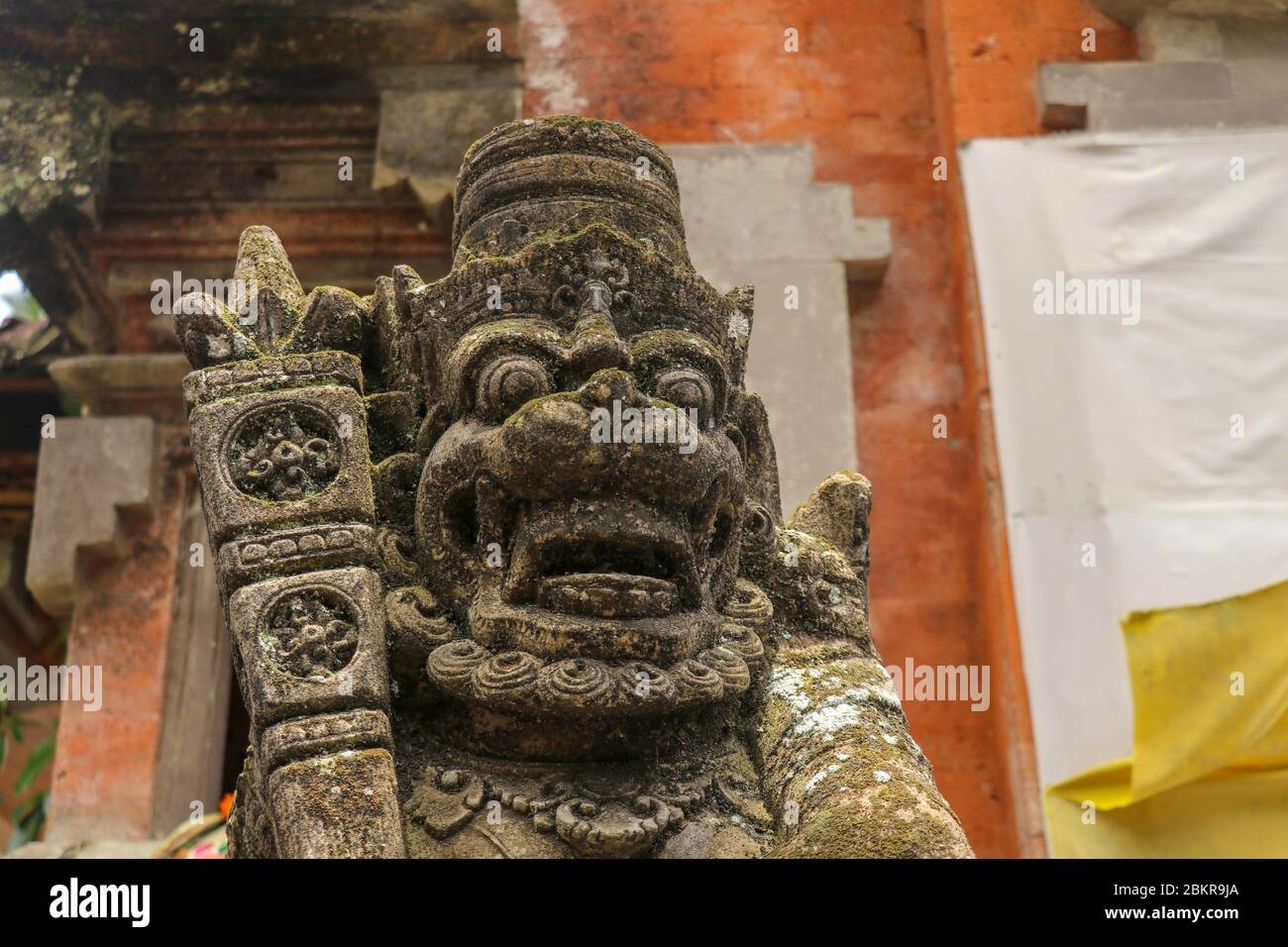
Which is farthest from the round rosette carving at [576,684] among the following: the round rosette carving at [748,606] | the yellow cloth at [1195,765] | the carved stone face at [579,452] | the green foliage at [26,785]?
the green foliage at [26,785]

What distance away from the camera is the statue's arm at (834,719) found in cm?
376

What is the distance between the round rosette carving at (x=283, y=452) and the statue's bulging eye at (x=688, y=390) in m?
0.75

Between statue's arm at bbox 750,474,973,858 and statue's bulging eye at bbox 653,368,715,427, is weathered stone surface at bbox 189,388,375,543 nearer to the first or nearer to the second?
statue's bulging eye at bbox 653,368,715,427

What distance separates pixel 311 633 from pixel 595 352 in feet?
2.82

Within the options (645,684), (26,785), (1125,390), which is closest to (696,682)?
(645,684)

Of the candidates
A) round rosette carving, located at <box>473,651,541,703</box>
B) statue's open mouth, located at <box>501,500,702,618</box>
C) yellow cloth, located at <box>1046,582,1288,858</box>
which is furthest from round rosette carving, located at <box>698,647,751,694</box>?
yellow cloth, located at <box>1046,582,1288,858</box>

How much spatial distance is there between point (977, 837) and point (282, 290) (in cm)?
397

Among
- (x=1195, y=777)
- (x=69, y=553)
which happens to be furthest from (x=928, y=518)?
(x=69, y=553)

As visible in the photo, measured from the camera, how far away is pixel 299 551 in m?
4.09

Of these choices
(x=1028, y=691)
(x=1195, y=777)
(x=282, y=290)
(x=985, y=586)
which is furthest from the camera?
(x=985, y=586)

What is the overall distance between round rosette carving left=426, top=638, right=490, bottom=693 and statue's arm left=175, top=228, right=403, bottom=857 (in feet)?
0.36

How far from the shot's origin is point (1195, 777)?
22.3ft

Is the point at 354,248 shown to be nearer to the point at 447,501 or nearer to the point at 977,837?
the point at 977,837

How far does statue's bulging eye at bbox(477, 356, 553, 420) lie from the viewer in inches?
163
